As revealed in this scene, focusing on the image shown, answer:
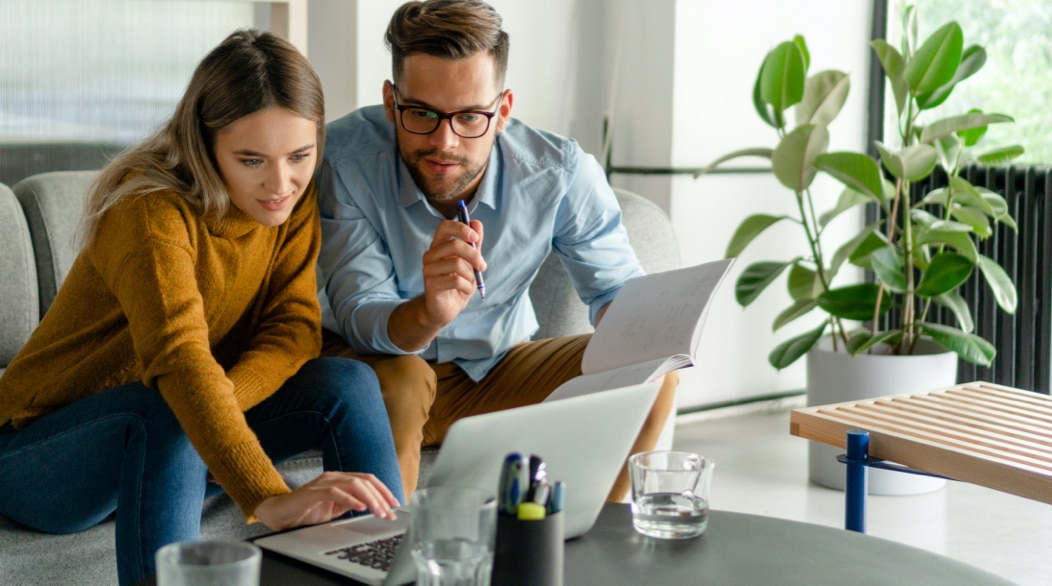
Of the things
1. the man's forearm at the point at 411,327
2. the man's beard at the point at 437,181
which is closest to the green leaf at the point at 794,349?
the man's beard at the point at 437,181

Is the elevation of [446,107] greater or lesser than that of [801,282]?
greater

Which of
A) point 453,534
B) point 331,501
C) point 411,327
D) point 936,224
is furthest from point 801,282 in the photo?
point 453,534

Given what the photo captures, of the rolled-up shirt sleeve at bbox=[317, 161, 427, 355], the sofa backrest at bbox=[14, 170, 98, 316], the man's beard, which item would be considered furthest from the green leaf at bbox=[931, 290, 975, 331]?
the sofa backrest at bbox=[14, 170, 98, 316]

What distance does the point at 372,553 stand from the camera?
1053 millimetres

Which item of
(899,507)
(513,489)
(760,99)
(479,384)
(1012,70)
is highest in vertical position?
(1012,70)

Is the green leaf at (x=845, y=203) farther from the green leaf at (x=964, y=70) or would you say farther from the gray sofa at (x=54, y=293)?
the gray sofa at (x=54, y=293)

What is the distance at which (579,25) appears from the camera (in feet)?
10.7

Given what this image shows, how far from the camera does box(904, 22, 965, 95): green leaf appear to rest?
8.62 feet

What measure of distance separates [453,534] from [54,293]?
1.43 meters

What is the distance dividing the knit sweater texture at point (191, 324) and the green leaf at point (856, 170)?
4.54 feet

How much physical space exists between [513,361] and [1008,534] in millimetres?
1217

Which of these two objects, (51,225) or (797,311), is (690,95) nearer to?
(797,311)

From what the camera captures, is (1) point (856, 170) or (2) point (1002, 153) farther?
(2) point (1002, 153)

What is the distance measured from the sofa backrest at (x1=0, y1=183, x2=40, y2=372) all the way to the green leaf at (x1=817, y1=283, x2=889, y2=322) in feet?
5.77
